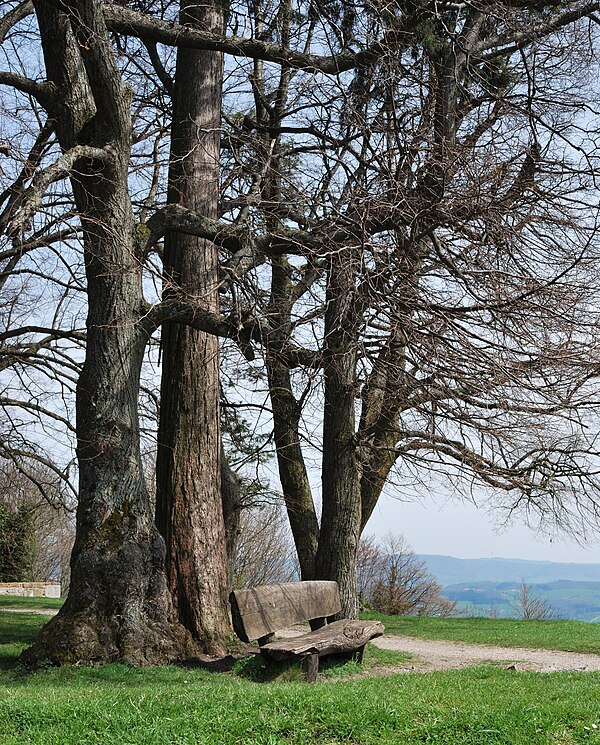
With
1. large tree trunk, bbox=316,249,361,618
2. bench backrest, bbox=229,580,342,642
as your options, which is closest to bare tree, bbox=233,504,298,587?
large tree trunk, bbox=316,249,361,618

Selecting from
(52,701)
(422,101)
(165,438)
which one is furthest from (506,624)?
(52,701)

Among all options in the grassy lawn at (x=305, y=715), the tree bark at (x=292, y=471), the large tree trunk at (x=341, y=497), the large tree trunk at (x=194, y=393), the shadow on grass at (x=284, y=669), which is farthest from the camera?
the tree bark at (x=292, y=471)

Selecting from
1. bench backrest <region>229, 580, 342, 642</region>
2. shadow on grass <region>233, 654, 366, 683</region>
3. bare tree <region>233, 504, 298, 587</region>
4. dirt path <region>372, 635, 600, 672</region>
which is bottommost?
dirt path <region>372, 635, 600, 672</region>

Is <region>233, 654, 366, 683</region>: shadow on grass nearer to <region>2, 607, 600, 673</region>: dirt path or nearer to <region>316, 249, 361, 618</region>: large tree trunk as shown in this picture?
<region>2, 607, 600, 673</region>: dirt path

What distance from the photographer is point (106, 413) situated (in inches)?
394

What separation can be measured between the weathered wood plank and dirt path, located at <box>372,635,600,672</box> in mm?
665

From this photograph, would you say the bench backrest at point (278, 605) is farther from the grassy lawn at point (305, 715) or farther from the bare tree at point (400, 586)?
the bare tree at point (400, 586)

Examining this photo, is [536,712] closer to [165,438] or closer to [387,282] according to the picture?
[387,282]

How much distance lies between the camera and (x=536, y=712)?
601 cm

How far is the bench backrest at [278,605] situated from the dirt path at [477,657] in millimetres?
Answer: 1249

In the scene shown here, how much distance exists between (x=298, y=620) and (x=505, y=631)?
646 centimetres

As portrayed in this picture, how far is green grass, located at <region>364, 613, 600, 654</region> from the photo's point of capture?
13039mm

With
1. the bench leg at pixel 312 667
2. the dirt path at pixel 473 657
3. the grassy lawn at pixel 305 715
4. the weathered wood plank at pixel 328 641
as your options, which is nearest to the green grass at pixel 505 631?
the dirt path at pixel 473 657

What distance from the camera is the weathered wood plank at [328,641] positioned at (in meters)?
8.45
